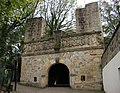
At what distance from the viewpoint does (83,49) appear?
12070 millimetres

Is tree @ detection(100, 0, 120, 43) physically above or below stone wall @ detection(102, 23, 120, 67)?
above

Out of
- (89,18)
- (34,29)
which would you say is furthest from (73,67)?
(34,29)

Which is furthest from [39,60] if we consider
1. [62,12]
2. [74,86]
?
[62,12]

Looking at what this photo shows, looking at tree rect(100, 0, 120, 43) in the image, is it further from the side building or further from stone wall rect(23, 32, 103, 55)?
the side building

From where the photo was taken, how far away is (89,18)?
43.0 feet

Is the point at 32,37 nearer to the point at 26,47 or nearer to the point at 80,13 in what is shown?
the point at 26,47

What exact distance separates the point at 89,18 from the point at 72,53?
3.17m

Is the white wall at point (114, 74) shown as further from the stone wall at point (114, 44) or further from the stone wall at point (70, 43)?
the stone wall at point (70, 43)

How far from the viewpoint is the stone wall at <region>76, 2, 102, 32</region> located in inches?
500

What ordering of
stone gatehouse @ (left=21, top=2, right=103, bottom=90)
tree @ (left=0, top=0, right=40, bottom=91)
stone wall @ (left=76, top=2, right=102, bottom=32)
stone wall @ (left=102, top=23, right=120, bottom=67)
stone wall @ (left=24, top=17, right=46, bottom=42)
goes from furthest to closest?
stone wall @ (left=24, top=17, right=46, bottom=42), stone wall @ (left=76, top=2, right=102, bottom=32), stone gatehouse @ (left=21, top=2, right=103, bottom=90), tree @ (left=0, top=0, right=40, bottom=91), stone wall @ (left=102, top=23, right=120, bottom=67)

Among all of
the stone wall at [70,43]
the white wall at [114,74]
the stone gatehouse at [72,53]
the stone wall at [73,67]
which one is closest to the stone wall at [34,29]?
the stone gatehouse at [72,53]

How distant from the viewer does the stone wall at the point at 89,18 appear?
1269cm

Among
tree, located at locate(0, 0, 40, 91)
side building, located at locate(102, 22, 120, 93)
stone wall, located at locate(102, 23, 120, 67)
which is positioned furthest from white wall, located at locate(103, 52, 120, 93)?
tree, located at locate(0, 0, 40, 91)

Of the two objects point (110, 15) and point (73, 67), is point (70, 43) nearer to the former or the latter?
point (73, 67)
